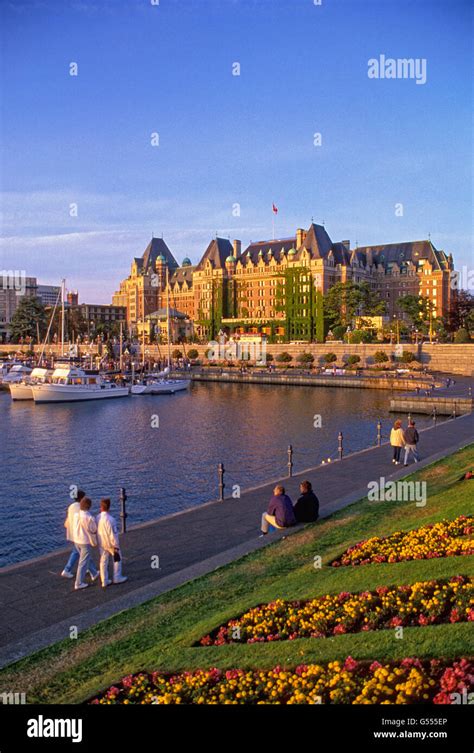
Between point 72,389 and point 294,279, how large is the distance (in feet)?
267

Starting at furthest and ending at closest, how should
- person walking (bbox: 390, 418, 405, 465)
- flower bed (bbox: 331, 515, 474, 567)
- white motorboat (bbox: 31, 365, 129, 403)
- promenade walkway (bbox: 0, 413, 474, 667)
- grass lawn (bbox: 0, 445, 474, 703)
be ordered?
white motorboat (bbox: 31, 365, 129, 403), person walking (bbox: 390, 418, 405, 465), flower bed (bbox: 331, 515, 474, 567), promenade walkway (bbox: 0, 413, 474, 667), grass lawn (bbox: 0, 445, 474, 703)

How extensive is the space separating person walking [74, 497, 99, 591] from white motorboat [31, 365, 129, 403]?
57479mm

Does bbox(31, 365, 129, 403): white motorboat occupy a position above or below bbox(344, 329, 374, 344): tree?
below

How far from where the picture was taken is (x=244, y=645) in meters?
8.87

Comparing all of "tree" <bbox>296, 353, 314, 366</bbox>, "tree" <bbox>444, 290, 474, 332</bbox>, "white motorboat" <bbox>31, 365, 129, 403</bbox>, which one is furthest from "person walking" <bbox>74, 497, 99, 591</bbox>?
"tree" <bbox>444, 290, 474, 332</bbox>

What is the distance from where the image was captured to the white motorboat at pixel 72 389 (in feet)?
222

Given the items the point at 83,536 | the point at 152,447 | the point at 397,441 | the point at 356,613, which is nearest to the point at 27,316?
the point at 152,447

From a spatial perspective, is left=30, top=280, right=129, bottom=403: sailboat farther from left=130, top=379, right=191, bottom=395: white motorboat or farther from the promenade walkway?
the promenade walkway

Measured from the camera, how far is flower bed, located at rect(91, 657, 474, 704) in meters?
6.86

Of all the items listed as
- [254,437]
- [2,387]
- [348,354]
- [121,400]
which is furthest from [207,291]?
[254,437]

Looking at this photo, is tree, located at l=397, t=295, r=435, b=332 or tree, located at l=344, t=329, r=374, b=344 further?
tree, located at l=397, t=295, r=435, b=332

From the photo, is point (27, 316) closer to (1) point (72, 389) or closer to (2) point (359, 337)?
(2) point (359, 337)

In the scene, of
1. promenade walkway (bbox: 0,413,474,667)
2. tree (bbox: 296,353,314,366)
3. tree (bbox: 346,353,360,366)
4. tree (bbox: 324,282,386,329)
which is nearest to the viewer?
promenade walkway (bbox: 0,413,474,667)

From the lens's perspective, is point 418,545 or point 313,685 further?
point 418,545
